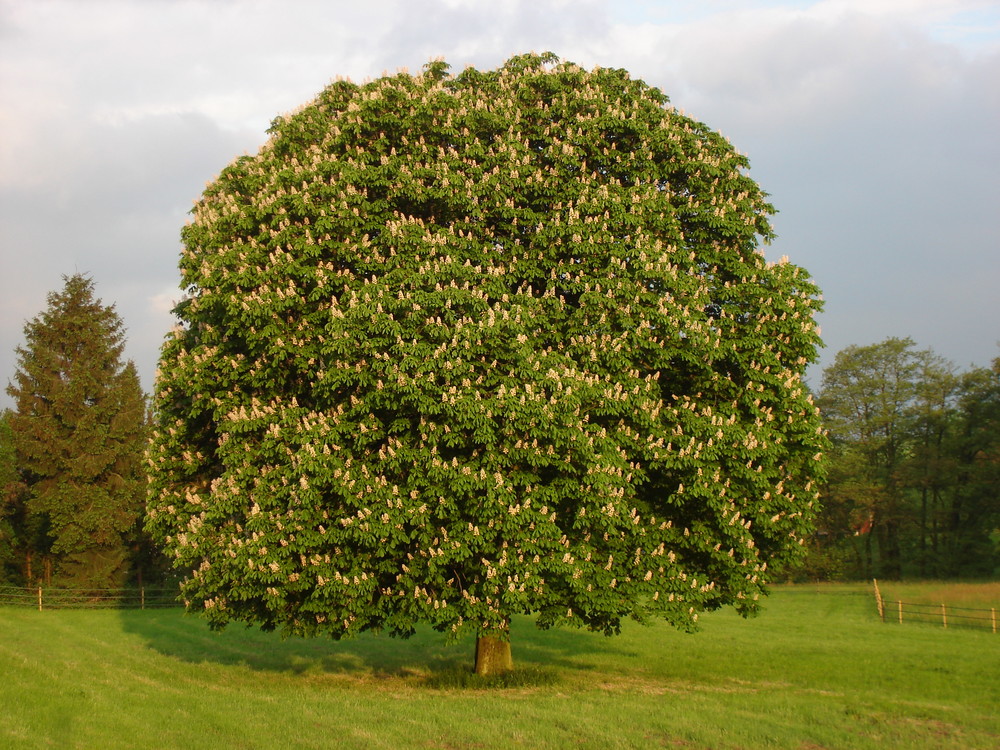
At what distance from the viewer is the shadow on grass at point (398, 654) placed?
69.7ft

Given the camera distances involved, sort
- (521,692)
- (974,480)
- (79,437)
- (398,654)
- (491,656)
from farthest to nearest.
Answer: (974,480)
(79,437)
(398,654)
(491,656)
(521,692)

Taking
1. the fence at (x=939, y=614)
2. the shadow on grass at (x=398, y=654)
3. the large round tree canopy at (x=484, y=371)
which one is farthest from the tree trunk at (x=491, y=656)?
the fence at (x=939, y=614)

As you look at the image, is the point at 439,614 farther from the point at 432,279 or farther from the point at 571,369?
the point at 432,279

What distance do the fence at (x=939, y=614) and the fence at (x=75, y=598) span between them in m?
38.0

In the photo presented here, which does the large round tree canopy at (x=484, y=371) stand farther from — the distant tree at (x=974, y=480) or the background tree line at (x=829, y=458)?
the distant tree at (x=974, y=480)

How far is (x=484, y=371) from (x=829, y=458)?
2700cm

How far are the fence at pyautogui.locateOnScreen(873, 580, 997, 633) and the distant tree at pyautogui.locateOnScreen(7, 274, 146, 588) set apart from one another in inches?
1617

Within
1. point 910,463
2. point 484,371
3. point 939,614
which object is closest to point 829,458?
point 939,614

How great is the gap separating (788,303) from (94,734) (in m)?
15.1

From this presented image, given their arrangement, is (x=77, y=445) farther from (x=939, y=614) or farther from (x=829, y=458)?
(x=939, y=614)

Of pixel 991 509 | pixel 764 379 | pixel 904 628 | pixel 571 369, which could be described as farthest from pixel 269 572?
pixel 991 509

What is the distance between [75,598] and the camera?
48.3m

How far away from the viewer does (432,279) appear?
15508 millimetres

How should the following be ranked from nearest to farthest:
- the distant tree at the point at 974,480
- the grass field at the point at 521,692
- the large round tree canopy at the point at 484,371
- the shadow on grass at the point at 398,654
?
the grass field at the point at 521,692 → the large round tree canopy at the point at 484,371 → the shadow on grass at the point at 398,654 → the distant tree at the point at 974,480
